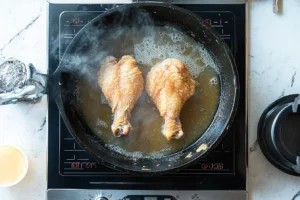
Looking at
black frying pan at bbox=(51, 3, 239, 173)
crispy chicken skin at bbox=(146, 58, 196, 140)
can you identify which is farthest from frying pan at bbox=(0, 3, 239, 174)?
crispy chicken skin at bbox=(146, 58, 196, 140)

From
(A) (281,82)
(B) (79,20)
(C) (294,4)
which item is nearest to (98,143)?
(B) (79,20)

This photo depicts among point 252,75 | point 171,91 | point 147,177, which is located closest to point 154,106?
point 171,91

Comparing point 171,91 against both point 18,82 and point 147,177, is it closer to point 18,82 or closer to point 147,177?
point 147,177

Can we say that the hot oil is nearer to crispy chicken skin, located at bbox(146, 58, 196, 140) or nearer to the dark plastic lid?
crispy chicken skin, located at bbox(146, 58, 196, 140)

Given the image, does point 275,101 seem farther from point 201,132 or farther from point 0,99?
point 0,99

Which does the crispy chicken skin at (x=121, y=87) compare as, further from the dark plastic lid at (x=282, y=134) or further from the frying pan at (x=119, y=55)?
the dark plastic lid at (x=282, y=134)
